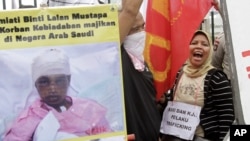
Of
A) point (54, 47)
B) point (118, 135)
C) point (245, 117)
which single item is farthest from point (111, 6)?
point (245, 117)

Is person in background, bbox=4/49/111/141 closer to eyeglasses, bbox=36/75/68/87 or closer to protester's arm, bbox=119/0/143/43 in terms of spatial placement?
eyeglasses, bbox=36/75/68/87

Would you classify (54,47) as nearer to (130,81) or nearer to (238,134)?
(130,81)

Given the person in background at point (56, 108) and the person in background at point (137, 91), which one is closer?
the person in background at point (56, 108)

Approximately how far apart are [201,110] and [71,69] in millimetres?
1368

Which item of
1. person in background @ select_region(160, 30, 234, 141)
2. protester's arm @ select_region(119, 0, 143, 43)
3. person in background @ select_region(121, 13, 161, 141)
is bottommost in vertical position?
person in background @ select_region(160, 30, 234, 141)

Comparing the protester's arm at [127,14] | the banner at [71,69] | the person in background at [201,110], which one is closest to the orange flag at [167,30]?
the person in background at [201,110]

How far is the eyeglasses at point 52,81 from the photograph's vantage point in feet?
6.52

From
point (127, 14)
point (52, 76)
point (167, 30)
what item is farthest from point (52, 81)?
point (167, 30)

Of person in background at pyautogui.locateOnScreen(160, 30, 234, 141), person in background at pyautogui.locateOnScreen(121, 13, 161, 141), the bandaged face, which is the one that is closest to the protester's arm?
person in background at pyautogui.locateOnScreen(121, 13, 161, 141)

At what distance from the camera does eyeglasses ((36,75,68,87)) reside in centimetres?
199

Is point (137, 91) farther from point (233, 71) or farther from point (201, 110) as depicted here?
point (201, 110)

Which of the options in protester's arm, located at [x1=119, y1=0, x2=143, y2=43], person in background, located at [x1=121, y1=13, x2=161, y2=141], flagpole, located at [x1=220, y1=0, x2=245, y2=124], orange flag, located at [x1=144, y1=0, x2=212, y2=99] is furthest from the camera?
orange flag, located at [x1=144, y1=0, x2=212, y2=99]

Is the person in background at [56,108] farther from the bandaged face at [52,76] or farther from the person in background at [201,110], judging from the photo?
the person in background at [201,110]

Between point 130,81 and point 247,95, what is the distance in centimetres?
74
